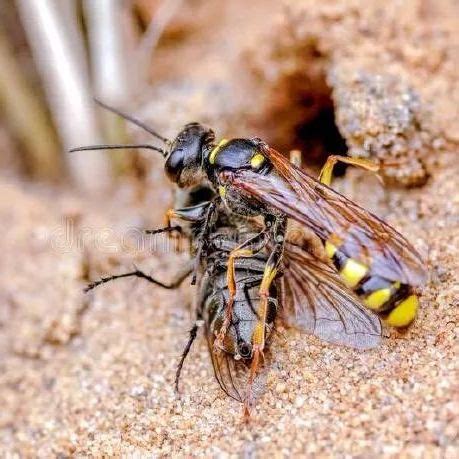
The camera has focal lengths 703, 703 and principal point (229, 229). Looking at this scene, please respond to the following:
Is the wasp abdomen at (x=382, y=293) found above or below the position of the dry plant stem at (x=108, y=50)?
below

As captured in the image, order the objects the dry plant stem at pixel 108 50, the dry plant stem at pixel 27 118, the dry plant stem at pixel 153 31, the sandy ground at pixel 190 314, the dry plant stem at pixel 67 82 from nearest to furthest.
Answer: the sandy ground at pixel 190 314
the dry plant stem at pixel 67 82
the dry plant stem at pixel 108 50
the dry plant stem at pixel 27 118
the dry plant stem at pixel 153 31

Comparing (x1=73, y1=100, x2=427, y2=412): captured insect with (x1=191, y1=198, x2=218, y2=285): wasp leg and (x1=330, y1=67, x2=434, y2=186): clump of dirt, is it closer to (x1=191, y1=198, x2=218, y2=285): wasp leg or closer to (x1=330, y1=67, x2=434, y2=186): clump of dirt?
(x1=191, y1=198, x2=218, y2=285): wasp leg

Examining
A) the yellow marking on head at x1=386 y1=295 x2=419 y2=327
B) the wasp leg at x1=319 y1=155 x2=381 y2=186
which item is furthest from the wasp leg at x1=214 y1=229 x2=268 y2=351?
the yellow marking on head at x1=386 y1=295 x2=419 y2=327

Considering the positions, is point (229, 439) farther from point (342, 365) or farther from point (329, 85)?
point (329, 85)

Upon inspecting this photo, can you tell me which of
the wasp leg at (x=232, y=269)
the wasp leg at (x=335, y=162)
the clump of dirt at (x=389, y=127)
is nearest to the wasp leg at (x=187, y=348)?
the wasp leg at (x=232, y=269)

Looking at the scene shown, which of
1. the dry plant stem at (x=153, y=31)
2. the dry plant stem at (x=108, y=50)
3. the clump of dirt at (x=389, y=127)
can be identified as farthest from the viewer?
the dry plant stem at (x=153, y=31)

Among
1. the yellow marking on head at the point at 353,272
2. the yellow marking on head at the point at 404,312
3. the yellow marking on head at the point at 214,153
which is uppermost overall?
the yellow marking on head at the point at 214,153

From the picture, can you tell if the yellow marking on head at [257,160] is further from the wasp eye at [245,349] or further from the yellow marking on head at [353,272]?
the wasp eye at [245,349]

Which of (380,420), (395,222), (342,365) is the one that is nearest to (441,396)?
(380,420)

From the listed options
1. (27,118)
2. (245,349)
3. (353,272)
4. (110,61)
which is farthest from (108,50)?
(353,272)
